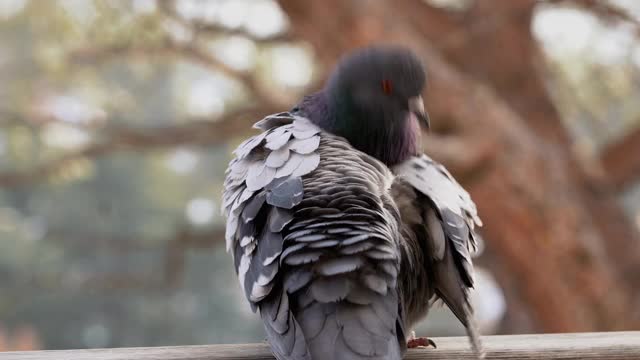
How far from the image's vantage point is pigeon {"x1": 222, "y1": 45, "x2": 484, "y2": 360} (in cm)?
108

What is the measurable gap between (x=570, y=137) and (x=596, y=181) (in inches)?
8.9

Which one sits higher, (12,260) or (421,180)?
(421,180)

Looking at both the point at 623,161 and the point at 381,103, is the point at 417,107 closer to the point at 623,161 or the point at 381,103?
the point at 381,103

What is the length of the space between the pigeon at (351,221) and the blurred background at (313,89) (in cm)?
166

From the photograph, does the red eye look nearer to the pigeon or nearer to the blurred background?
the pigeon

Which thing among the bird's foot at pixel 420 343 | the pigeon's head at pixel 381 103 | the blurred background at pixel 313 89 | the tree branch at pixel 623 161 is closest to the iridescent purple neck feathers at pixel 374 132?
the pigeon's head at pixel 381 103

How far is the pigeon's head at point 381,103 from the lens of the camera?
4.78 feet

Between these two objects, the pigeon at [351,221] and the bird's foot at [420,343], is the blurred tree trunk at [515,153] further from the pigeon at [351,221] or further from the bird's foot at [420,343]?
the bird's foot at [420,343]

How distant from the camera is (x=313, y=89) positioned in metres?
3.64

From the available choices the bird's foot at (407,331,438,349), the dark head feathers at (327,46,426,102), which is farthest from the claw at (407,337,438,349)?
the dark head feathers at (327,46,426,102)

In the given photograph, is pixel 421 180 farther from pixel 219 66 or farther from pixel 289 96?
pixel 219 66

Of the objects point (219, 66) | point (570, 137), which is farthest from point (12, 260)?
point (570, 137)

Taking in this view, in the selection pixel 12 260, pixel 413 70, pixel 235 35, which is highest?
pixel 413 70

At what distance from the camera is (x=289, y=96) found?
390 cm
